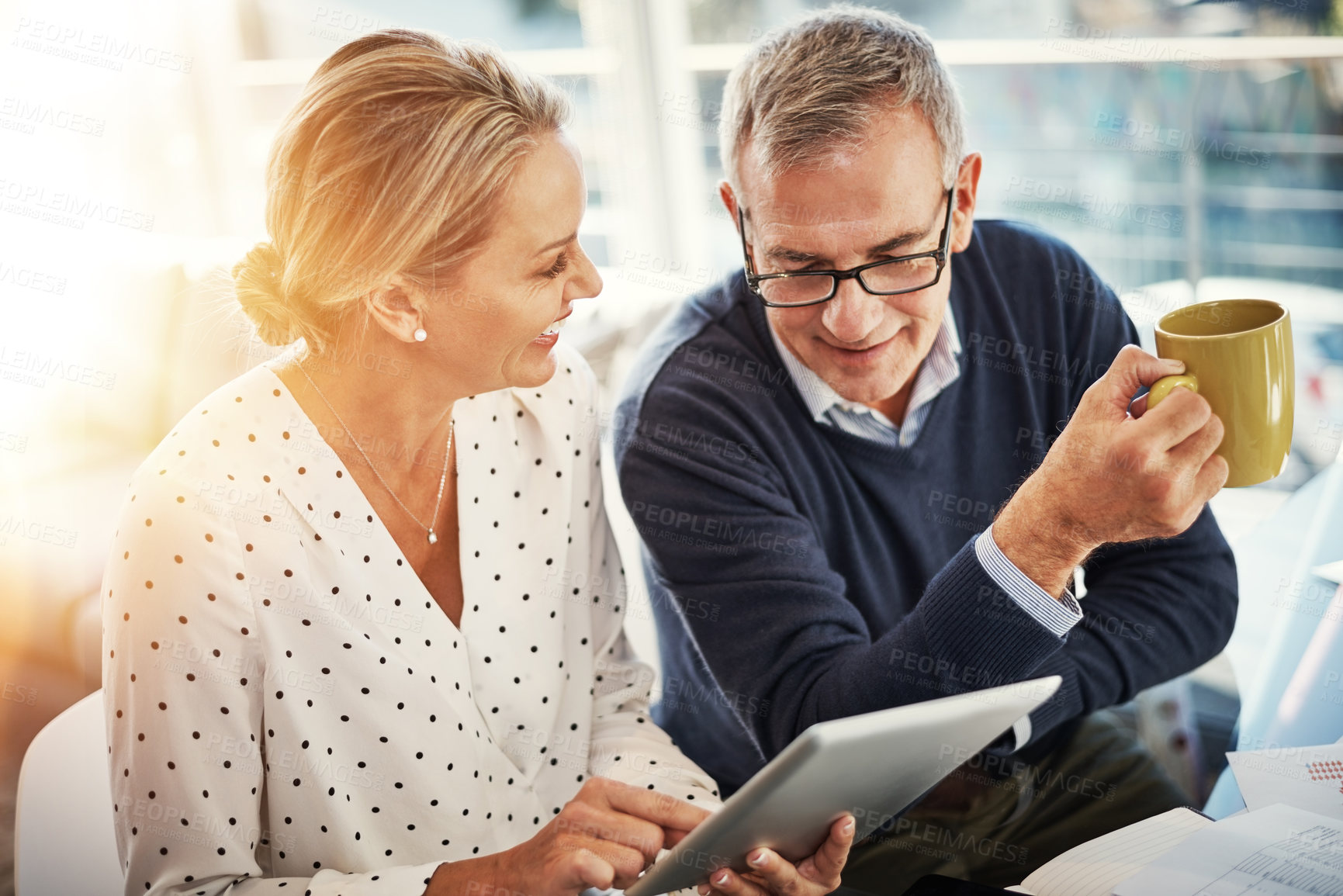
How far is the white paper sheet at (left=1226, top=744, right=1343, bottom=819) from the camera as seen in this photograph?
2.79ft

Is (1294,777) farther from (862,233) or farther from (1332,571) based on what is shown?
(862,233)

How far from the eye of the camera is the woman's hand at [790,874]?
883 millimetres

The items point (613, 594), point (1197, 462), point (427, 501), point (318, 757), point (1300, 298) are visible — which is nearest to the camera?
point (1197, 462)

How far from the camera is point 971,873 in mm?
979

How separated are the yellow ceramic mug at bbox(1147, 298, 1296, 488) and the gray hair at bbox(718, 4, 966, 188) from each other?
0.39 m

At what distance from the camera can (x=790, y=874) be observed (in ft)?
2.97

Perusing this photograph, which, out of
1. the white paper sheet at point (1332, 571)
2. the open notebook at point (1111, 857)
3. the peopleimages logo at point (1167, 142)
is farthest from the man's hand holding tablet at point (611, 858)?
the peopleimages logo at point (1167, 142)

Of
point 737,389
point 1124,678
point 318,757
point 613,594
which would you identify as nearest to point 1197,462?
point 1124,678

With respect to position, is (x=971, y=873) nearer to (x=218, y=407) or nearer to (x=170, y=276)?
(x=218, y=407)

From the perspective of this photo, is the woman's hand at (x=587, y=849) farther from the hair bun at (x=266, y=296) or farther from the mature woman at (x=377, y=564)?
the hair bun at (x=266, y=296)

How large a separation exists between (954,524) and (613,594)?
0.48 m

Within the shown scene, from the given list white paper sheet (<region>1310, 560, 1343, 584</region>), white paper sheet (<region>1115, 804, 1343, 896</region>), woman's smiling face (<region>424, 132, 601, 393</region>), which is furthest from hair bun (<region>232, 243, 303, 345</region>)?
→ white paper sheet (<region>1310, 560, 1343, 584</region>)

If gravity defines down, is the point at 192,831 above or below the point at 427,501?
below

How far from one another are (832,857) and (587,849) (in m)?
0.23
